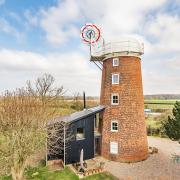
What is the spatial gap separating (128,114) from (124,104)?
1.29 metres

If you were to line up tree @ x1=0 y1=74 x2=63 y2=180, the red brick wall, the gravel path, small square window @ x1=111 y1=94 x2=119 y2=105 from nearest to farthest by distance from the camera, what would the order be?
tree @ x1=0 y1=74 x2=63 y2=180
the gravel path
the red brick wall
small square window @ x1=111 y1=94 x2=119 y2=105

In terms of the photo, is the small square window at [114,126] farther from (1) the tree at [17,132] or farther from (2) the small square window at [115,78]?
(1) the tree at [17,132]

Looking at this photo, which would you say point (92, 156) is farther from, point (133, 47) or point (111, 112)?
point (133, 47)

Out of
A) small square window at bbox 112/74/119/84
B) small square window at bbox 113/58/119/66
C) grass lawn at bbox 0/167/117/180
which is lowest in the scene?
grass lawn at bbox 0/167/117/180

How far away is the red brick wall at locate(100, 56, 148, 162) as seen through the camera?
27.2m

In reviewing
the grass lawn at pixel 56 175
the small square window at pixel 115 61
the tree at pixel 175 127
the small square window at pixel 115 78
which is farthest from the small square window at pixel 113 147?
the small square window at pixel 115 61

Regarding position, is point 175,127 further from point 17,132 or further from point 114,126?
point 17,132

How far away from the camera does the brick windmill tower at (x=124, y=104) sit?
27266 millimetres

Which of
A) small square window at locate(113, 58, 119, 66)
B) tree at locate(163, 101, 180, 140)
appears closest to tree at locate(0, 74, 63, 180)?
small square window at locate(113, 58, 119, 66)

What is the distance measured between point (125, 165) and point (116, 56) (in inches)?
515

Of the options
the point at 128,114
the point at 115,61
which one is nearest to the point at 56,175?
the point at 128,114

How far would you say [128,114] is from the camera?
27234 mm

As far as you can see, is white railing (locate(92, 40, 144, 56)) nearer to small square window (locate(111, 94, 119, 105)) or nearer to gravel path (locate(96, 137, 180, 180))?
small square window (locate(111, 94, 119, 105))

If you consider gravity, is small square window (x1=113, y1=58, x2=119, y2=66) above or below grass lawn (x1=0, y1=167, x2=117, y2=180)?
above
